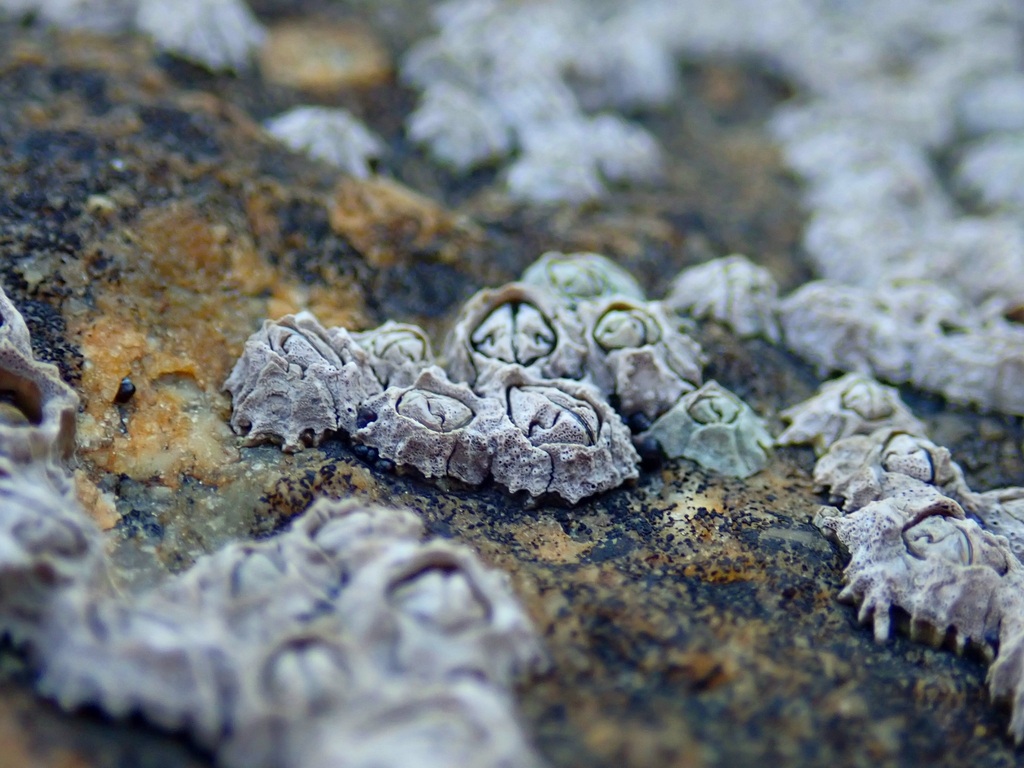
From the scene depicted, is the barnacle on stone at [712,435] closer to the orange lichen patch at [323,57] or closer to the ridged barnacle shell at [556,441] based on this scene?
the ridged barnacle shell at [556,441]

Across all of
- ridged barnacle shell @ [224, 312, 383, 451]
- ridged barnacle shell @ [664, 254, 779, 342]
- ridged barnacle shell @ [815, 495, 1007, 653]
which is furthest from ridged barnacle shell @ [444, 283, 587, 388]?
ridged barnacle shell @ [815, 495, 1007, 653]

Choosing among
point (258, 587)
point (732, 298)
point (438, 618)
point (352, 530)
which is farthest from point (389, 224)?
point (438, 618)

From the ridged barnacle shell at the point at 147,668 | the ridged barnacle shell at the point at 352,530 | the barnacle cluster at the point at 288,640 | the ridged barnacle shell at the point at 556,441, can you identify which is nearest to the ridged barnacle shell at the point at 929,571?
the ridged barnacle shell at the point at 556,441

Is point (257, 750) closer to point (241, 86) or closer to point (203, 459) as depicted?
point (203, 459)

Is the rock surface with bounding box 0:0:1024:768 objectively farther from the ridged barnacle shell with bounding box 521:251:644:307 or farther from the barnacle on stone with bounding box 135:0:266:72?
the ridged barnacle shell with bounding box 521:251:644:307

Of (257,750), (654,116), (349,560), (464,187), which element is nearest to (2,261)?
(349,560)

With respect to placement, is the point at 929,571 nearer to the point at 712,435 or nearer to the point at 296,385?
the point at 712,435
